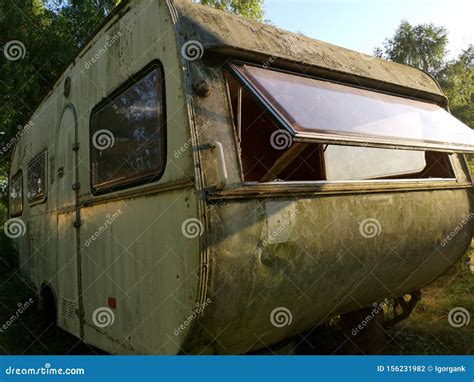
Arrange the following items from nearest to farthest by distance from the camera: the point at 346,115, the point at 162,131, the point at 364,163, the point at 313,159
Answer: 1. the point at 162,131
2. the point at 346,115
3. the point at 364,163
4. the point at 313,159

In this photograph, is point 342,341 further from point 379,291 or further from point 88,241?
point 88,241

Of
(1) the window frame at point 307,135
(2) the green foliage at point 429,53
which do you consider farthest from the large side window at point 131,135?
(2) the green foliage at point 429,53

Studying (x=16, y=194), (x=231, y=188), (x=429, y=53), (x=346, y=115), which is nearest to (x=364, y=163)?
(x=346, y=115)

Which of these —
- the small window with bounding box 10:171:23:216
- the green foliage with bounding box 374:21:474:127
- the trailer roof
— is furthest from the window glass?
the green foliage with bounding box 374:21:474:127

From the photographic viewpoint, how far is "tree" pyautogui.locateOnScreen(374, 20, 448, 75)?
869 inches

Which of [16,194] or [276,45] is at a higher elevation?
[276,45]

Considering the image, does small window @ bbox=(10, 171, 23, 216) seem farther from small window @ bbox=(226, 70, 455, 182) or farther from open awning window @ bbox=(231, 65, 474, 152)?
open awning window @ bbox=(231, 65, 474, 152)

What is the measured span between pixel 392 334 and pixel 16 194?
6439 mm

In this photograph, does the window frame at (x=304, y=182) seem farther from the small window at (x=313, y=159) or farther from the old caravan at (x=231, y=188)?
the small window at (x=313, y=159)

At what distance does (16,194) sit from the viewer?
706 cm

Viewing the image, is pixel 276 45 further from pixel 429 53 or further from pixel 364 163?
pixel 429 53

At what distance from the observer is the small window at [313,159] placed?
10.4ft

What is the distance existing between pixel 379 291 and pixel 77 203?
112 inches
